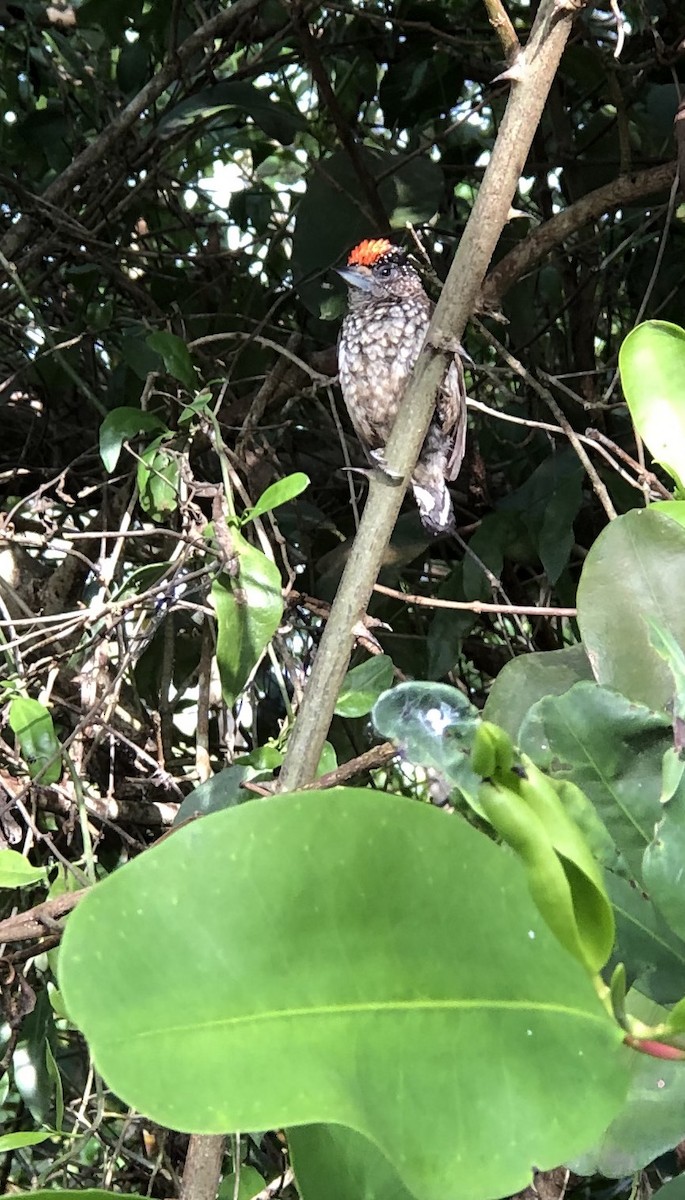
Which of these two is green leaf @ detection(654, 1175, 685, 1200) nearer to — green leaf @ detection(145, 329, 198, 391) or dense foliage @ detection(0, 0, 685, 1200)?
dense foliage @ detection(0, 0, 685, 1200)

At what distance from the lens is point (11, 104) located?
1.45m

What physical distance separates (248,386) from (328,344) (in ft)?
0.51

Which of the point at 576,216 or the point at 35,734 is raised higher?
the point at 576,216

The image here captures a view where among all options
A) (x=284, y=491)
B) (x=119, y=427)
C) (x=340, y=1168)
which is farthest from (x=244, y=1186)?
(x=119, y=427)

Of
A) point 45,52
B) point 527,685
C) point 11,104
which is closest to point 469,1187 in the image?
point 527,685

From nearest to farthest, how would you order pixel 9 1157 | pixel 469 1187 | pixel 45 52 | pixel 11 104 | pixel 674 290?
pixel 469 1187, pixel 9 1157, pixel 674 290, pixel 45 52, pixel 11 104

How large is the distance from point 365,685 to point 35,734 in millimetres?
307

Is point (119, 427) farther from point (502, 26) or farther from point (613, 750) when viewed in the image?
point (613, 750)

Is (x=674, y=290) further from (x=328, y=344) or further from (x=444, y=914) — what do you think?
(x=444, y=914)

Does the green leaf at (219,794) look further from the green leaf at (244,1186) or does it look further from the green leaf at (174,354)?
the green leaf at (174,354)

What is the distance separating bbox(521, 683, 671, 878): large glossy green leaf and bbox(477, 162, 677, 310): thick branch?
2.02ft

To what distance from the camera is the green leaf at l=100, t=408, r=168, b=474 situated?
891mm

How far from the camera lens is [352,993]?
29 cm

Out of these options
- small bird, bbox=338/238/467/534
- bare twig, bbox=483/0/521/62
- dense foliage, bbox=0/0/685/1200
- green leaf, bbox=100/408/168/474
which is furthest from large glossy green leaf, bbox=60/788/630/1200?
small bird, bbox=338/238/467/534
